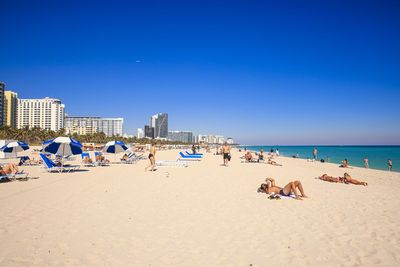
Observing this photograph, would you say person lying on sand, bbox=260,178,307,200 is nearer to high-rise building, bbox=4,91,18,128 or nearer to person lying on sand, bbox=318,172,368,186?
person lying on sand, bbox=318,172,368,186

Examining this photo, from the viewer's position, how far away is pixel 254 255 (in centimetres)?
393

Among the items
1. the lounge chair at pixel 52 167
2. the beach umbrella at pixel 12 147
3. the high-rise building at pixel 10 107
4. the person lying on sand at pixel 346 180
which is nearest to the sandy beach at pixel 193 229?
the person lying on sand at pixel 346 180

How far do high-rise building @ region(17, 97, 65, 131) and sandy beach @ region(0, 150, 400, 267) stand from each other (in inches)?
6620

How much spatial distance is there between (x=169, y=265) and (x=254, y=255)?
1280 mm

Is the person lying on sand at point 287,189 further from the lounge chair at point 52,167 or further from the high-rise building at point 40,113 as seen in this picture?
the high-rise building at point 40,113

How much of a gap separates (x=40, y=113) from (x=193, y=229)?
176 meters

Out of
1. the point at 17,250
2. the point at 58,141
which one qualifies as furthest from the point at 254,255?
the point at 58,141

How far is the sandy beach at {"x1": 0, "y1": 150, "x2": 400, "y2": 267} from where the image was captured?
3803 millimetres

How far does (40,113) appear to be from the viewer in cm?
15400

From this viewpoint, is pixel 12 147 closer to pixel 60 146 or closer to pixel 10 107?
pixel 60 146

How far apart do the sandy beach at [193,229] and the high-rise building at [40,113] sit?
168 metres

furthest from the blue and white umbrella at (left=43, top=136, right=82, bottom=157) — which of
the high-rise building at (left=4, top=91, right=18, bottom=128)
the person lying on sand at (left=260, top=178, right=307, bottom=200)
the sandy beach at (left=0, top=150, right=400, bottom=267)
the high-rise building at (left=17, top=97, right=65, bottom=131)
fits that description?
the high-rise building at (left=17, top=97, right=65, bottom=131)

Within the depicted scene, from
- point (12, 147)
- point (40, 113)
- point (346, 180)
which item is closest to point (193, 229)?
point (346, 180)

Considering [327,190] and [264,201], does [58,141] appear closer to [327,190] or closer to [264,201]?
[264,201]
